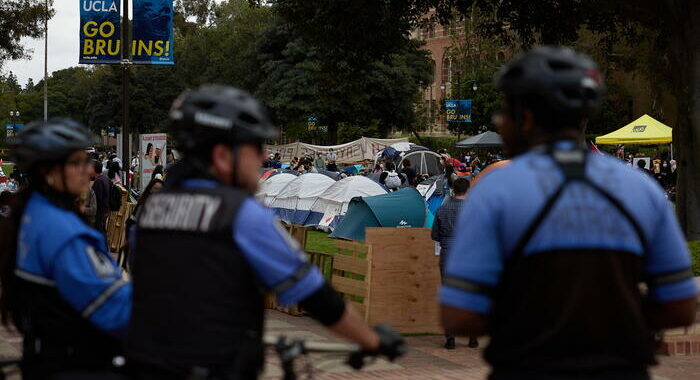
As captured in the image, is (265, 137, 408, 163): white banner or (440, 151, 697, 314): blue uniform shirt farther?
(265, 137, 408, 163): white banner

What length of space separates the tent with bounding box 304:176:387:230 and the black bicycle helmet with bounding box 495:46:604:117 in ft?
70.9

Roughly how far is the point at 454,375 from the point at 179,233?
6350 millimetres

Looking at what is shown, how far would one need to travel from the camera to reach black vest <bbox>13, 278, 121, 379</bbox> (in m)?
3.84

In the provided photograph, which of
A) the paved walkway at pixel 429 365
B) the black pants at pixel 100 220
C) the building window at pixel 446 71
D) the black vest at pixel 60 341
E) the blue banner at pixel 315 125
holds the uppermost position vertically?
the building window at pixel 446 71

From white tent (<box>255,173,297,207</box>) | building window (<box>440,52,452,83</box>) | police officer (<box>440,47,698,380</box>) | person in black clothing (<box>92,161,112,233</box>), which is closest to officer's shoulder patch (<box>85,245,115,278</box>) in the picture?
police officer (<box>440,47,698,380</box>)

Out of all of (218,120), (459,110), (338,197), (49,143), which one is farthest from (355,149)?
(218,120)

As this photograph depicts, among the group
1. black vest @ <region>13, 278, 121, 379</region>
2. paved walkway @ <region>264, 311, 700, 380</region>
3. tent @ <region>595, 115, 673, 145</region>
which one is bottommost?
paved walkway @ <region>264, 311, 700, 380</region>

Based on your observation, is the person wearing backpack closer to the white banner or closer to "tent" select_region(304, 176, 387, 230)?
"tent" select_region(304, 176, 387, 230)

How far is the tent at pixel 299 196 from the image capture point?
26.7 m

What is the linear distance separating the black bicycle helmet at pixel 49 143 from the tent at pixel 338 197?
20.5 meters

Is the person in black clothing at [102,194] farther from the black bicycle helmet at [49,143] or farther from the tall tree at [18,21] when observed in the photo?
Answer: the tall tree at [18,21]

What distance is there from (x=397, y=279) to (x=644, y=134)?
26.4 meters

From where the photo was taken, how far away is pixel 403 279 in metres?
11.5

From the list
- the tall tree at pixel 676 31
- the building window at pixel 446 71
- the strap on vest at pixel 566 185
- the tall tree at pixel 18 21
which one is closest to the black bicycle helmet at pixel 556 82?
the strap on vest at pixel 566 185
